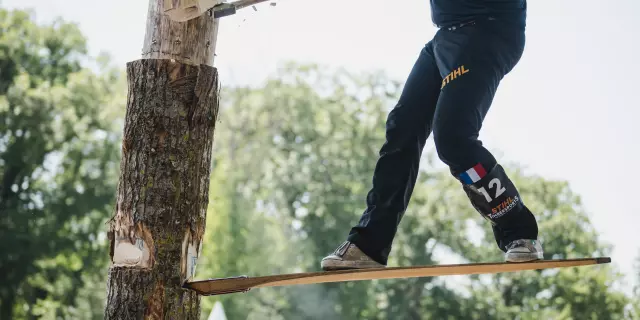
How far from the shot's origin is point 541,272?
80.0ft

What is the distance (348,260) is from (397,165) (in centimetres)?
44

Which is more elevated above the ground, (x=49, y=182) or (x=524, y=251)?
(x=49, y=182)

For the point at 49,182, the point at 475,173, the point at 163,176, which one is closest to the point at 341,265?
the point at 475,173

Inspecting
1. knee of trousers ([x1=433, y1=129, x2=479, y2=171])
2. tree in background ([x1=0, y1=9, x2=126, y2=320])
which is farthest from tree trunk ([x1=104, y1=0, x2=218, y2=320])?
tree in background ([x1=0, y1=9, x2=126, y2=320])

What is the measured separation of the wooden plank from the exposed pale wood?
3.04 feet

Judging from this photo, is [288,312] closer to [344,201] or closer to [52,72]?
[344,201]

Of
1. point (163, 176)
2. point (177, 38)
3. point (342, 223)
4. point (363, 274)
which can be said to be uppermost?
point (342, 223)

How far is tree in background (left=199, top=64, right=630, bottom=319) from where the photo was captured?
2448 centimetres

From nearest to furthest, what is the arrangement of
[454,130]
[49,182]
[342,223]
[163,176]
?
[454,130], [163,176], [49,182], [342,223]

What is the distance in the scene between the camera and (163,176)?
10.6 feet

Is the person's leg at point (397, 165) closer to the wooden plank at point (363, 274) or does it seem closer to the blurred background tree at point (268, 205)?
the wooden plank at point (363, 274)

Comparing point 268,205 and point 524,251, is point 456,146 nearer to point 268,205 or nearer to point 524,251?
point 524,251

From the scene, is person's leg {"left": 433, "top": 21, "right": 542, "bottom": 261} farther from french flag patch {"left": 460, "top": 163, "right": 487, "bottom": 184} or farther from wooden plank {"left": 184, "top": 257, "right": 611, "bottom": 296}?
wooden plank {"left": 184, "top": 257, "right": 611, "bottom": 296}

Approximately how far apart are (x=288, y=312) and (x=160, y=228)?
2254cm
